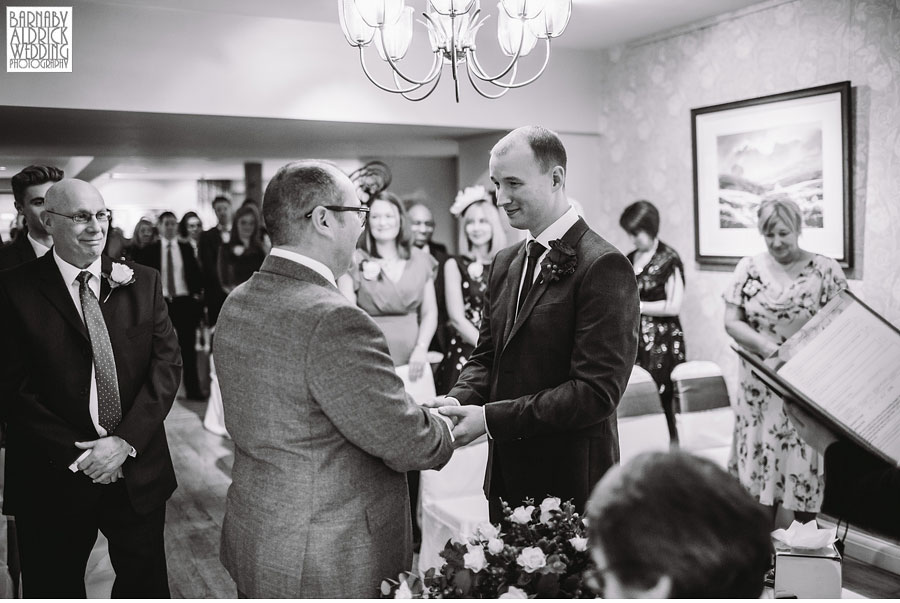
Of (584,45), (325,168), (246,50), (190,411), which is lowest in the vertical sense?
(190,411)

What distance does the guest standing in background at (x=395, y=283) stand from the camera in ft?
13.9

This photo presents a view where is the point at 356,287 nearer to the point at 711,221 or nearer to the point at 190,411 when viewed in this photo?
the point at 711,221

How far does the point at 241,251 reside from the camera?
675 cm

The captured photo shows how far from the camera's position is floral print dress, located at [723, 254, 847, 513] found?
3.71 m

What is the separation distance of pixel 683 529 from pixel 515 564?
2.24 ft

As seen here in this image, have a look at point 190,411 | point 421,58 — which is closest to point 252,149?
point 190,411

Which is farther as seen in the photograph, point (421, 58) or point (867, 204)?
point (421, 58)

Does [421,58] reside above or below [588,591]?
above

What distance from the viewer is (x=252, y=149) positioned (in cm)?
812

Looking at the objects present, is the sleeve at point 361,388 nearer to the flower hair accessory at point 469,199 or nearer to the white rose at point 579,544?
the white rose at point 579,544

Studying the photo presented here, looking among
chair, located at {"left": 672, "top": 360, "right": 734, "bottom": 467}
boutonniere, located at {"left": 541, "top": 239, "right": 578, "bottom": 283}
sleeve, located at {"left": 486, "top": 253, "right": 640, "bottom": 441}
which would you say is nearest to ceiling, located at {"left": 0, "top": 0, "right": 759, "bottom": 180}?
chair, located at {"left": 672, "top": 360, "right": 734, "bottom": 467}

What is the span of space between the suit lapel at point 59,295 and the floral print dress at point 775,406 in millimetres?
2960

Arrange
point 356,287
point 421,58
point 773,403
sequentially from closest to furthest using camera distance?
point 773,403, point 356,287, point 421,58

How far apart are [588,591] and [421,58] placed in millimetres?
4085
